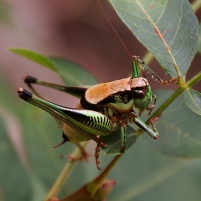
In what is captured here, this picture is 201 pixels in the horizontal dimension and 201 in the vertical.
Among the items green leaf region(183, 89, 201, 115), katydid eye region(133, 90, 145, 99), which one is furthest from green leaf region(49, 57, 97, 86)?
green leaf region(183, 89, 201, 115)

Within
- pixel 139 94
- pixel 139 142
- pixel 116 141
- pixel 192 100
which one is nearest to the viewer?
pixel 192 100

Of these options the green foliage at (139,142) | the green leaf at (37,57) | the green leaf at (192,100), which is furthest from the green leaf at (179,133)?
the green leaf at (37,57)

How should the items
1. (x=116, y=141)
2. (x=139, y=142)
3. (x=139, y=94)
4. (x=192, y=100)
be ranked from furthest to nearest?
(x=139, y=142) → (x=139, y=94) → (x=116, y=141) → (x=192, y=100)

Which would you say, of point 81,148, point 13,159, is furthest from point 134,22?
point 13,159

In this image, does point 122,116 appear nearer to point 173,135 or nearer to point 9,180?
point 173,135

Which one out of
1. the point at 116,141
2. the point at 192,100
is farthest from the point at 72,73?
the point at 192,100

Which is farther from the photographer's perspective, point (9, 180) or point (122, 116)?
point (9, 180)

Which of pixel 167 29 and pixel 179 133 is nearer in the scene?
pixel 167 29

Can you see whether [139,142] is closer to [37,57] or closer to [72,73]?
[72,73]
